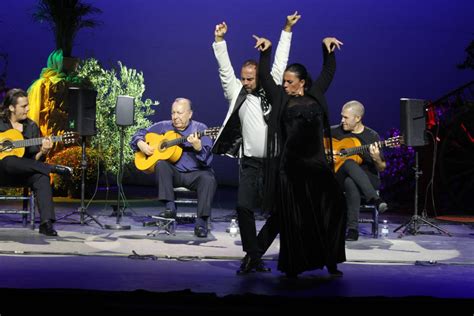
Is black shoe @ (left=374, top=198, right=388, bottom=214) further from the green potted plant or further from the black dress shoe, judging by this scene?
the green potted plant

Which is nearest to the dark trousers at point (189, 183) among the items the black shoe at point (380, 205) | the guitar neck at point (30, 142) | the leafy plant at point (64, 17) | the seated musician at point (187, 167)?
the seated musician at point (187, 167)

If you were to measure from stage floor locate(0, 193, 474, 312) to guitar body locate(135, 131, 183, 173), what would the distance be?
610mm

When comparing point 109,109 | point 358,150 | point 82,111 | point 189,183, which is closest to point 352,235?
point 358,150

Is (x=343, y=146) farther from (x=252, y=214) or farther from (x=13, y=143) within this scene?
(x=13, y=143)

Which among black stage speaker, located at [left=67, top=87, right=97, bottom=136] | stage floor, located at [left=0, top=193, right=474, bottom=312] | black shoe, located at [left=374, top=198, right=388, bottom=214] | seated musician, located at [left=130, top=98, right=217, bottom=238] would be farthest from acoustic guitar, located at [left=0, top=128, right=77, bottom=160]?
black shoe, located at [left=374, top=198, right=388, bottom=214]

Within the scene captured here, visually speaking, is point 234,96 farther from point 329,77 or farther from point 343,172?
point 343,172

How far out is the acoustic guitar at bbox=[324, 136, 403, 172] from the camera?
711 centimetres

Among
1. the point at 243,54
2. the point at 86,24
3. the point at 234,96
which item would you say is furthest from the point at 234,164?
the point at 234,96

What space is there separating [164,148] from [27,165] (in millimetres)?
1250

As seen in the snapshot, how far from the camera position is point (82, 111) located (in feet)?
24.9

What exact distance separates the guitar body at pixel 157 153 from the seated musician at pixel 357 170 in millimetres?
1469

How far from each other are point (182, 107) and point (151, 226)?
120 centimetres

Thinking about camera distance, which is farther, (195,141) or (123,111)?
(123,111)

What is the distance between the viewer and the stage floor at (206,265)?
4543mm
